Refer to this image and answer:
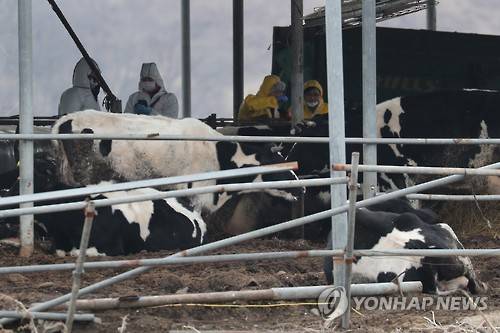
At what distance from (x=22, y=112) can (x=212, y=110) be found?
785 centimetres

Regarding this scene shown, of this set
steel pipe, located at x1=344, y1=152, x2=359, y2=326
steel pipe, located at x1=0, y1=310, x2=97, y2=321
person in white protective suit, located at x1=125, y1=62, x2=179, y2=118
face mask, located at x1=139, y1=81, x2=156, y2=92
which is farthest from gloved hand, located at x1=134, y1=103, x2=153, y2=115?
steel pipe, located at x1=0, y1=310, x2=97, y2=321

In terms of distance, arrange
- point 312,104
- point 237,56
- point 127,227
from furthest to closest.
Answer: point 237,56, point 312,104, point 127,227

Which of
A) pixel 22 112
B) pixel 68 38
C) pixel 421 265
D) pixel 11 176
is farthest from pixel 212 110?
pixel 421 265

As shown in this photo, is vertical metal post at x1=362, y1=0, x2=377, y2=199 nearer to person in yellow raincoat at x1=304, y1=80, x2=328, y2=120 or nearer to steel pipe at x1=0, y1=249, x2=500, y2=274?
steel pipe at x1=0, y1=249, x2=500, y2=274

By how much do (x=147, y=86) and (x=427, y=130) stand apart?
3.10m

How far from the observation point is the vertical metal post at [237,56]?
15375 mm

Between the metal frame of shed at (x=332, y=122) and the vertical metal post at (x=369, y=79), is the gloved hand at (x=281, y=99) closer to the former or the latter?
the metal frame of shed at (x=332, y=122)

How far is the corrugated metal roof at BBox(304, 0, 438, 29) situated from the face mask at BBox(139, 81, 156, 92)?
4050mm

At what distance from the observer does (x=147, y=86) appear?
13.4 meters

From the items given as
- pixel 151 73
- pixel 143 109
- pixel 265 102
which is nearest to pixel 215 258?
pixel 143 109

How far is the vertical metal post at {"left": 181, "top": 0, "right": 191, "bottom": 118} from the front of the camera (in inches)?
583

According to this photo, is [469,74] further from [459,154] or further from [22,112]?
[22,112]

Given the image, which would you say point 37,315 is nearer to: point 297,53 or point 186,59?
point 297,53

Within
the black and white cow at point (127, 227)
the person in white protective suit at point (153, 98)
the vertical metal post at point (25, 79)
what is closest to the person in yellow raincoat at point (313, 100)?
the person in white protective suit at point (153, 98)
